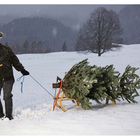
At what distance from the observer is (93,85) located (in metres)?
10.3

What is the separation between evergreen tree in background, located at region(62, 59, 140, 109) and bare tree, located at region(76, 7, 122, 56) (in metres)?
47.9

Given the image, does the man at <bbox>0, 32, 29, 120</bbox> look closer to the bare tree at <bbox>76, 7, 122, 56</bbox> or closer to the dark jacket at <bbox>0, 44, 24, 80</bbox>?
the dark jacket at <bbox>0, 44, 24, 80</bbox>

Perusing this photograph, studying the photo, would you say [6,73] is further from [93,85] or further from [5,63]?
[93,85]

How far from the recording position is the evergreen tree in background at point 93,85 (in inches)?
399

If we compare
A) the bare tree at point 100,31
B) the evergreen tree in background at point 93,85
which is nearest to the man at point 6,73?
the evergreen tree in background at point 93,85

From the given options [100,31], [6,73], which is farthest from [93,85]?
[100,31]

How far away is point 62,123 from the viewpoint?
28.6 feet

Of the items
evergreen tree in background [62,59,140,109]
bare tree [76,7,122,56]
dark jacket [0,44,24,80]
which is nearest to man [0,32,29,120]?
dark jacket [0,44,24,80]

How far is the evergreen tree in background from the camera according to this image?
10.1 metres

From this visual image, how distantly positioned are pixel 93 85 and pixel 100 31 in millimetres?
51133

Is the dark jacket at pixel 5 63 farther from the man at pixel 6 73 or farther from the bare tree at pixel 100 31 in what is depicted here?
the bare tree at pixel 100 31

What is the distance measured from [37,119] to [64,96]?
5.05 feet
